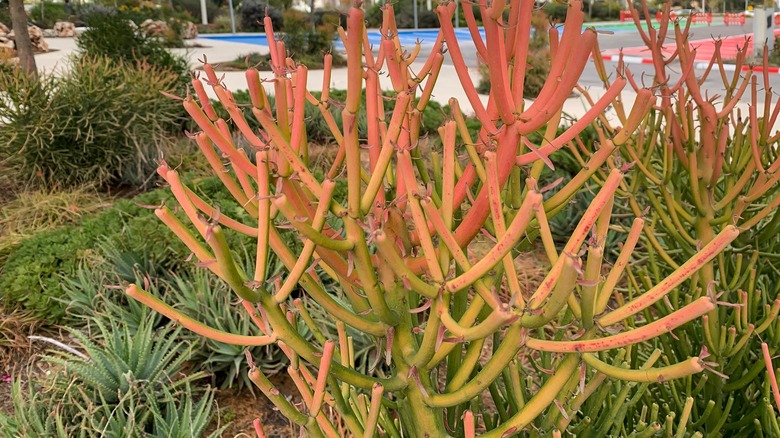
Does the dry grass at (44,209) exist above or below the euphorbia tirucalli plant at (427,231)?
below

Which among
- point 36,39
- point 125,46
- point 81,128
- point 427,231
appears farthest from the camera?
point 36,39

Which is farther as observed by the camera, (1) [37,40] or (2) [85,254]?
(1) [37,40]

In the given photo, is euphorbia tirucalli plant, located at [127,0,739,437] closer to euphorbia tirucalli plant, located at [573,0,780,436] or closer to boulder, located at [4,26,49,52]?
euphorbia tirucalli plant, located at [573,0,780,436]

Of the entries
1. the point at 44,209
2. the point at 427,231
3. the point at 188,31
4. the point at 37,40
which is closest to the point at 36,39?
the point at 37,40

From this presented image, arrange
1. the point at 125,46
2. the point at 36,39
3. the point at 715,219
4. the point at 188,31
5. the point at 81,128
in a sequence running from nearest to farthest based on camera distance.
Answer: the point at 715,219
the point at 81,128
the point at 125,46
the point at 36,39
the point at 188,31

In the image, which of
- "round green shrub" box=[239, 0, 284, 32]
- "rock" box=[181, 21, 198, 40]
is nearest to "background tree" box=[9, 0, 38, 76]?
"rock" box=[181, 21, 198, 40]

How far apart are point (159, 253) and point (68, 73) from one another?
11.1 feet

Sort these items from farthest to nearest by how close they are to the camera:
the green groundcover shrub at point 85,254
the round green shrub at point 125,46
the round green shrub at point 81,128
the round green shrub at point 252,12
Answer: the round green shrub at point 252,12, the round green shrub at point 125,46, the round green shrub at point 81,128, the green groundcover shrub at point 85,254

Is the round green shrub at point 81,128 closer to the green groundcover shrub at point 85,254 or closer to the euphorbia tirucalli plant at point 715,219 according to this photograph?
the green groundcover shrub at point 85,254

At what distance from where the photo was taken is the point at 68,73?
6.00 m

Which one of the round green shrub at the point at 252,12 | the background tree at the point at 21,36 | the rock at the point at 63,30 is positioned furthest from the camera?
the round green shrub at the point at 252,12

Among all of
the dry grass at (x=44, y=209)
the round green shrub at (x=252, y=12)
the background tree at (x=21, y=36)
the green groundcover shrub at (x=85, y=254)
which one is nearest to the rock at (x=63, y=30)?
the round green shrub at (x=252, y=12)

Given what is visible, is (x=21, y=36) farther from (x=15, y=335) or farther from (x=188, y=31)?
(x=188, y=31)

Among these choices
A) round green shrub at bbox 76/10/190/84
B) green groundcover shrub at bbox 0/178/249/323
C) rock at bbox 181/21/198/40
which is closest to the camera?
green groundcover shrub at bbox 0/178/249/323
